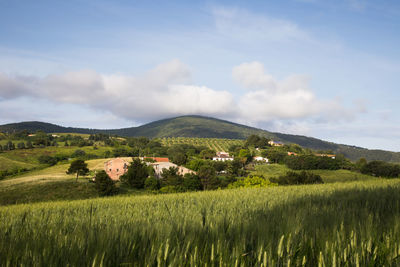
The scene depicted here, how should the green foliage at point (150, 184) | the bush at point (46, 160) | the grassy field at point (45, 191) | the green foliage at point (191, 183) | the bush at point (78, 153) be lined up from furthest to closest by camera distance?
the bush at point (78, 153) < the bush at point (46, 160) < the green foliage at point (150, 184) < the green foliage at point (191, 183) < the grassy field at point (45, 191)

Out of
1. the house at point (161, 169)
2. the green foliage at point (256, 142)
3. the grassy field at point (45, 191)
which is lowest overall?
the grassy field at point (45, 191)

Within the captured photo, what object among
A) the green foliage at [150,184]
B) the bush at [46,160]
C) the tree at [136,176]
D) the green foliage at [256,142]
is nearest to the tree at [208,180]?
the green foliage at [150,184]

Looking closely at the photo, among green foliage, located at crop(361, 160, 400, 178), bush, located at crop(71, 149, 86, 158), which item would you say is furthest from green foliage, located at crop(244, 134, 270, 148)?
bush, located at crop(71, 149, 86, 158)

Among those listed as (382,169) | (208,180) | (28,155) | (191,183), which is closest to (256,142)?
(382,169)

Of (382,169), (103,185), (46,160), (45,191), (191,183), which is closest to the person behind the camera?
(103,185)

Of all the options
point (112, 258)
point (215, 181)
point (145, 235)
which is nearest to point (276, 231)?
point (145, 235)

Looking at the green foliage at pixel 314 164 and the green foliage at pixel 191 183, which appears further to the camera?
the green foliage at pixel 314 164

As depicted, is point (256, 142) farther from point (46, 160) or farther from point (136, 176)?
point (46, 160)

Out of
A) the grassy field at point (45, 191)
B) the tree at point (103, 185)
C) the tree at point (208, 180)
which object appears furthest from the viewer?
the tree at point (208, 180)

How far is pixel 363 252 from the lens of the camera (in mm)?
1826

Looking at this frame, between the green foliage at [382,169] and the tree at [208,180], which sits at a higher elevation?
the green foliage at [382,169]

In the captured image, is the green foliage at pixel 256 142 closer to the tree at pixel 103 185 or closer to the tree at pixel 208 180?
the tree at pixel 208 180

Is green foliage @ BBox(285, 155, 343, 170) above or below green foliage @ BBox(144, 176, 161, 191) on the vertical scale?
above

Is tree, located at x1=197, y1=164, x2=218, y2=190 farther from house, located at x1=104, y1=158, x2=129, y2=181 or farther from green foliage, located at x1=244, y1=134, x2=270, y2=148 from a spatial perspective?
green foliage, located at x1=244, y1=134, x2=270, y2=148
